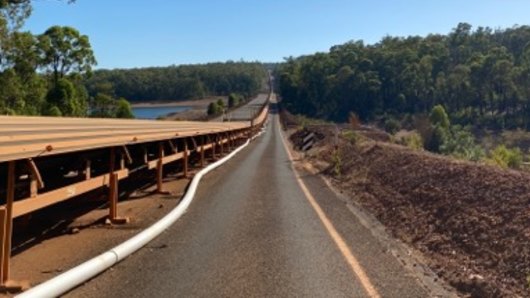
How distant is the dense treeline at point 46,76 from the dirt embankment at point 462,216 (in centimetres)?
3353

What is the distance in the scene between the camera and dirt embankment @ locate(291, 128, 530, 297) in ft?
23.9

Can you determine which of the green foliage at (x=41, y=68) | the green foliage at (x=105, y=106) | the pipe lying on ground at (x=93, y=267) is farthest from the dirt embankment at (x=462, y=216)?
the green foliage at (x=105, y=106)

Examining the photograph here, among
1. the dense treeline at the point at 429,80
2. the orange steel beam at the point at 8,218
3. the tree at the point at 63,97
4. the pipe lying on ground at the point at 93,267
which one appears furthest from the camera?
the dense treeline at the point at 429,80

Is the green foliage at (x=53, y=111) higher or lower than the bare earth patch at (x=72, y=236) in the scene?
higher

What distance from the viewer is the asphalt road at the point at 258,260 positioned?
21.5 ft

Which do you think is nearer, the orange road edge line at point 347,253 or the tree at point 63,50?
the orange road edge line at point 347,253

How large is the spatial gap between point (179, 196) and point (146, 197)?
800mm

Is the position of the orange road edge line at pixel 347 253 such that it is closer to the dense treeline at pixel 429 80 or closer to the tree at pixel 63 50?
the tree at pixel 63 50

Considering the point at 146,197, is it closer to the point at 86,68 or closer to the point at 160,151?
the point at 160,151

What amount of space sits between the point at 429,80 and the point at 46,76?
91.8m

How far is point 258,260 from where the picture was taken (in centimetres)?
793

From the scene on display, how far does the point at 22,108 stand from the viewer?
58156 mm

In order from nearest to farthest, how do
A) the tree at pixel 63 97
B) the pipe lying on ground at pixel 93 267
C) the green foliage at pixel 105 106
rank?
1. the pipe lying on ground at pixel 93 267
2. the tree at pixel 63 97
3. the green foliage at pixel 105 106

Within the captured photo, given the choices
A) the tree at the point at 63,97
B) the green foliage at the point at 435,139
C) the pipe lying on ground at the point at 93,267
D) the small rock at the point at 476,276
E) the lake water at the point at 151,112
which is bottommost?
the green foliage at the point at 435,139
